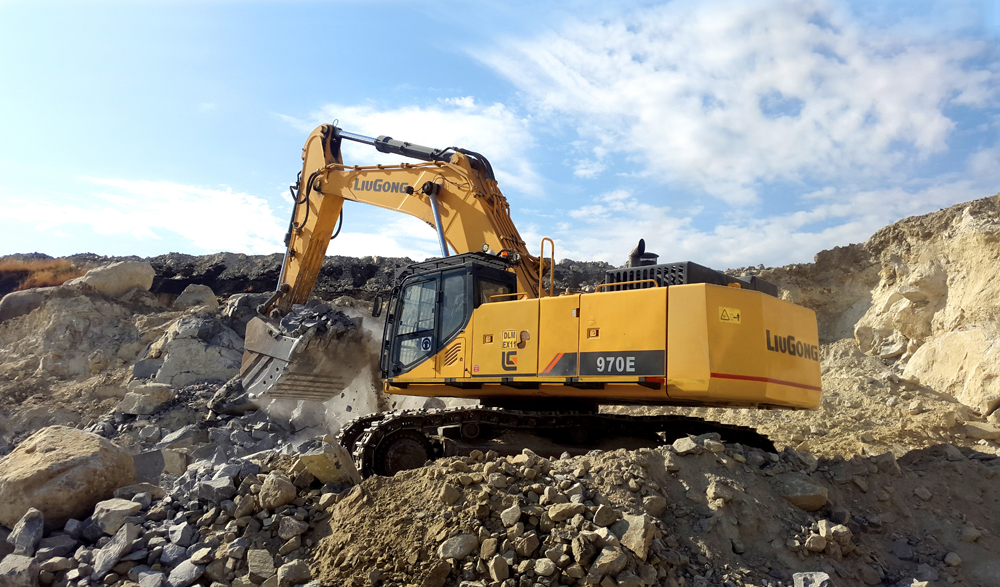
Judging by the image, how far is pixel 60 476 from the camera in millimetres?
5023

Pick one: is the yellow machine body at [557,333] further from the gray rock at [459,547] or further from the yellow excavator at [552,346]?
the gray rock at [459,547]

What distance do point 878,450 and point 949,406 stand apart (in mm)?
2424

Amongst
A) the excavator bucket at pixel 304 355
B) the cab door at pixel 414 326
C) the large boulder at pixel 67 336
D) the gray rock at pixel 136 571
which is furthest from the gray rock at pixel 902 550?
the large boulder at pixel 67 336

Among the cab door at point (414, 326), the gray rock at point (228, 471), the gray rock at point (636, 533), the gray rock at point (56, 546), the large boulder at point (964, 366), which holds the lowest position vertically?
the gray rock at point (56, 546)

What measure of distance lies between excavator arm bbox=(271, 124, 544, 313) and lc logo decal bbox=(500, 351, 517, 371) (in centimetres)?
132

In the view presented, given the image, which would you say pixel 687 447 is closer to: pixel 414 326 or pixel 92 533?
pixel 414 326

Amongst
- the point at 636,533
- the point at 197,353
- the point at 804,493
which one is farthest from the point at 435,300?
the point at 197,353

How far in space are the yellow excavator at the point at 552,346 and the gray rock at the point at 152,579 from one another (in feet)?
6.86

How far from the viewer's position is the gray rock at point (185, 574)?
411 cm

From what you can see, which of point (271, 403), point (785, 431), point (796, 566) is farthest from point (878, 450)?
point (271, 403)

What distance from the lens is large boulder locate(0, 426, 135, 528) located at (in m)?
4.88

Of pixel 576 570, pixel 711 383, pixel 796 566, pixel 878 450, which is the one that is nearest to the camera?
pixel 576 570

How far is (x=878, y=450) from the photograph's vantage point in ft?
23.9

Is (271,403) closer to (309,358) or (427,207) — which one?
(309,358)
